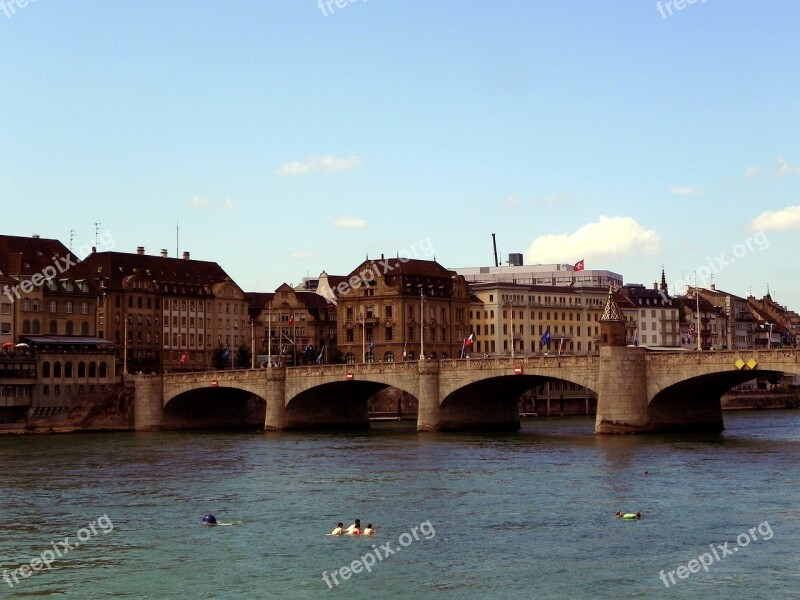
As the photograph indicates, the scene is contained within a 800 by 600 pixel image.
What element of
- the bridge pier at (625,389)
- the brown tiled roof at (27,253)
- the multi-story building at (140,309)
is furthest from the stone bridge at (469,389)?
the multi-story building at (140,309)

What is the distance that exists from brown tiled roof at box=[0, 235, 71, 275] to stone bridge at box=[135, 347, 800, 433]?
28.5 m

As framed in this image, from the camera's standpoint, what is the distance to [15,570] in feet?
176

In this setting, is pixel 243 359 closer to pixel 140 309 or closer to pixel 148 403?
pixel 140 309

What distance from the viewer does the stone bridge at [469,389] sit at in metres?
109

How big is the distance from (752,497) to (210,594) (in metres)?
31.6

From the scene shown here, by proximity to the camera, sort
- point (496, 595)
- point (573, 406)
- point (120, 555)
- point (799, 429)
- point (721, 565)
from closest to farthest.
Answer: point (496, 595), point (721, 565), point (120, 555), point (799, 429), point (573, 406)

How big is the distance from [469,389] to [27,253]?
70.9 meters

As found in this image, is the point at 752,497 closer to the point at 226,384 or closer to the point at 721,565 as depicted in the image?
the point at 721,565

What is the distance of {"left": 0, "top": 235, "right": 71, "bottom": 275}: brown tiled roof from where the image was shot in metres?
168

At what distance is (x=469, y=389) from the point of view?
414 ft

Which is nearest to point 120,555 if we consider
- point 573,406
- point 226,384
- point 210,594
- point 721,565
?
point 210,594

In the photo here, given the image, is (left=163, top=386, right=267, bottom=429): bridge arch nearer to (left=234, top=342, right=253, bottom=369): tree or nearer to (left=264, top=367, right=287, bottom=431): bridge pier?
(left=264, top=367, right=287, bottom=431): bridge pier

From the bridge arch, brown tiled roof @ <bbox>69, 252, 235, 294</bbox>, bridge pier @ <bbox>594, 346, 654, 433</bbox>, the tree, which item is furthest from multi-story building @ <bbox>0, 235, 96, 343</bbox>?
bridge pier @ <bbox>594, 346, 654, 433</bbox>

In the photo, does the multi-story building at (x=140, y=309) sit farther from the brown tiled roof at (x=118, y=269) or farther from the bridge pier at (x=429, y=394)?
the bridge pier at (x=429, y=394)
